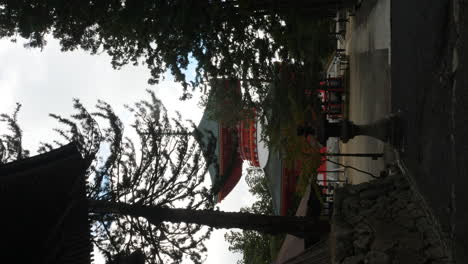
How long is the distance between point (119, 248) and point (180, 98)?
5926mm

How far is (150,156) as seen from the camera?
8.52 metres

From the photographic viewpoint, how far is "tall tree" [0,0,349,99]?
34.7 ft

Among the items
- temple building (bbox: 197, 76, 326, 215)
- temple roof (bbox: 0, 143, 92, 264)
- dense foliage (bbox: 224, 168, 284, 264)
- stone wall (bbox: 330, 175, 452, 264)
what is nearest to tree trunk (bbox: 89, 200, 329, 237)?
stone wall (bbox: 330, 175, 452, 264)

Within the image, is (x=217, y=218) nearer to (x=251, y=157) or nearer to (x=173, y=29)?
(x=173, y=29)

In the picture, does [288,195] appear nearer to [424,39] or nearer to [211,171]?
[211,171]

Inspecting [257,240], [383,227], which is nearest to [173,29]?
[383,227]

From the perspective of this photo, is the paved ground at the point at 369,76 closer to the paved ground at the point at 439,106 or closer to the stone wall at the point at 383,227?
the stone wall at the point at 383,227

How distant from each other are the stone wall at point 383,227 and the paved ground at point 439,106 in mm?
477

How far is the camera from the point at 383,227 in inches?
272

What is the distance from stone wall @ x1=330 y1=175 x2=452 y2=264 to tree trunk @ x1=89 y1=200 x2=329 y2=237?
42.1 inches

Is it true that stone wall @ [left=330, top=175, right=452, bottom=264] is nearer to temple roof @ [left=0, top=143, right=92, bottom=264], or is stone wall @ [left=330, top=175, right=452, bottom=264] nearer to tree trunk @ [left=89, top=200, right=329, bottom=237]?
tree trunk @ [left=89, top=200, right=329, bottom=237]

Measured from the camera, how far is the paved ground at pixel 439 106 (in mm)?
4832

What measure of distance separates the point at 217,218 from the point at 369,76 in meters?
7.56

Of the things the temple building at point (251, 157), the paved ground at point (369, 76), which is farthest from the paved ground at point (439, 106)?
the temple building at point (251, 157)
